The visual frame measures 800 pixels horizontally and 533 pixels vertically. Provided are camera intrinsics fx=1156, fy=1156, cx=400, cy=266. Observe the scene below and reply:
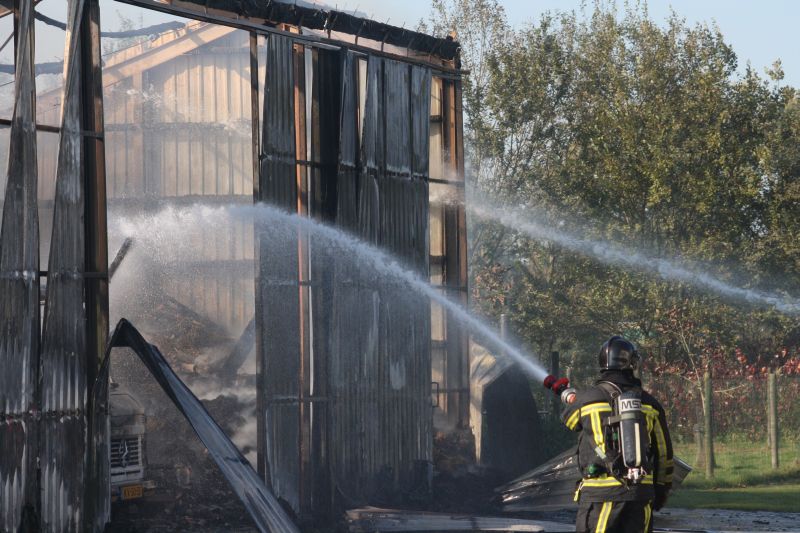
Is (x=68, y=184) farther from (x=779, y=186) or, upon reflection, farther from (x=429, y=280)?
(x=779, y=186)

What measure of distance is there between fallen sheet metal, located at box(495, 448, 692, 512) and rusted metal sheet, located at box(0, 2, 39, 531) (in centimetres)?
683

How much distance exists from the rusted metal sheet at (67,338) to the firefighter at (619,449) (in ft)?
21.5

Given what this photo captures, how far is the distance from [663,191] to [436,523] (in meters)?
11.7

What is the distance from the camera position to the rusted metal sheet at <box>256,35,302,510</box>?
50.5 feet

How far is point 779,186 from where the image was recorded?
80.6 ft

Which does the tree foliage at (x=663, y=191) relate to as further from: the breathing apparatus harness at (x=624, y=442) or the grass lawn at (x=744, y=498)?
the breathing apparatus harness at (x=624, y=442)

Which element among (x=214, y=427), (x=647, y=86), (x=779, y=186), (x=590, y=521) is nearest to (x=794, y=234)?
(x=779, y=186)

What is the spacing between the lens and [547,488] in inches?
622

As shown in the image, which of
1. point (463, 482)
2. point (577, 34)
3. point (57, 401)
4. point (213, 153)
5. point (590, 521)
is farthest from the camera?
point (577, 34)

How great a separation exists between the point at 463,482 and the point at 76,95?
336 inches

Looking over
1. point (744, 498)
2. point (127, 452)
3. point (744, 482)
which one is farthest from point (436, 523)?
point (744, 482)

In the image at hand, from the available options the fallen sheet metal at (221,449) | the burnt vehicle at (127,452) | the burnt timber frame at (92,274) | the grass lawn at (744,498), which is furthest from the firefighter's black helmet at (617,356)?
the grass lawn at (744,498)

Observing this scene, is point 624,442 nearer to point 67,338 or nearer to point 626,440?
point 626,440

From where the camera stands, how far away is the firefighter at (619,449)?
816 cm
